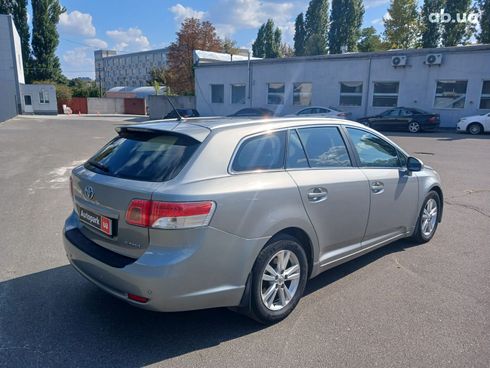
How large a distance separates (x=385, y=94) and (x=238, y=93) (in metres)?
12.2

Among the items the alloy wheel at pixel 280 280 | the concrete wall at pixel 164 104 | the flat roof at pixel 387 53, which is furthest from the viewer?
the concrete wall at pixel 164 104

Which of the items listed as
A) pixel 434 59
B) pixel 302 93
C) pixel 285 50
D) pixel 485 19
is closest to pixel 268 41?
pixel 285 50

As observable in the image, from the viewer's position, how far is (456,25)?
37812 mm

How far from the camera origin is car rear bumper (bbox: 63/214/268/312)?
8.14 ft

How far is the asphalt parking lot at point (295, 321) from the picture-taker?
8.55 ft

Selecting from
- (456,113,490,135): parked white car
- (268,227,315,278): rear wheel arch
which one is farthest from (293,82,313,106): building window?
(268,227,315,278): rear wheel arch

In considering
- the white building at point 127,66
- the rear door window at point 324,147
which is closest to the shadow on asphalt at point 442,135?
the rear door window at point 324,147

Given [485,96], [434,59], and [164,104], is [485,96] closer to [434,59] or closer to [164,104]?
[434,59]

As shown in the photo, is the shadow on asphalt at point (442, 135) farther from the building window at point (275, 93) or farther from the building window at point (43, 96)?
the building window at point (43, 96)

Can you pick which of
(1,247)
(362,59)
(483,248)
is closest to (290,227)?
(483,248)

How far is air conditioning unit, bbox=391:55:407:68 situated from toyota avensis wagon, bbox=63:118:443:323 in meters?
22.5

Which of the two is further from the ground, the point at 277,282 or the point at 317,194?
the point at 317,194

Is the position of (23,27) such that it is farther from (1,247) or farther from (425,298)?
(425,298)

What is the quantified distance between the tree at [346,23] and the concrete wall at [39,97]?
115 feet
